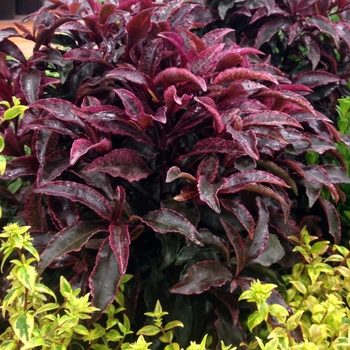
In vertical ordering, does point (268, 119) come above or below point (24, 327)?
above

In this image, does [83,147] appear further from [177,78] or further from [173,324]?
[173,324]

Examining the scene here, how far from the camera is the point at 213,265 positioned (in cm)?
97

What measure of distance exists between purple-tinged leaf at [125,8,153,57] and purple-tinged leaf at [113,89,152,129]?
0.20m

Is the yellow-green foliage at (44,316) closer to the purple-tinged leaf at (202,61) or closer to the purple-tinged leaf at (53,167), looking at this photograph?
the purple-tinged leaf at (53,167)

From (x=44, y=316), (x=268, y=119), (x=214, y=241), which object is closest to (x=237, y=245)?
(x=214, y=241)

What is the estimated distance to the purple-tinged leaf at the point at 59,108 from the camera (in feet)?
3.25

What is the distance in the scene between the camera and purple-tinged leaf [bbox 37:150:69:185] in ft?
3.20

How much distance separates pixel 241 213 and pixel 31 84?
61 cm

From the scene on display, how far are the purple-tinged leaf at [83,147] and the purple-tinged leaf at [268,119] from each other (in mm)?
308

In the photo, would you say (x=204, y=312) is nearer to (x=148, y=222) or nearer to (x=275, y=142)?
(x=148, y=222)

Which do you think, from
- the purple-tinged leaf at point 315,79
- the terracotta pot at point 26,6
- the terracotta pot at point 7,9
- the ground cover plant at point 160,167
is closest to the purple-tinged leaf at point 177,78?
the ground cover plant at point 160,167

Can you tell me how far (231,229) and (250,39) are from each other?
2.86ft

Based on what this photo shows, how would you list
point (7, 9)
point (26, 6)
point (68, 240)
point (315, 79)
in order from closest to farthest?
point (68, 240) < point (315, 79) < point (7, 9) < point (26, 6)

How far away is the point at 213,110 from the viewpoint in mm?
951
